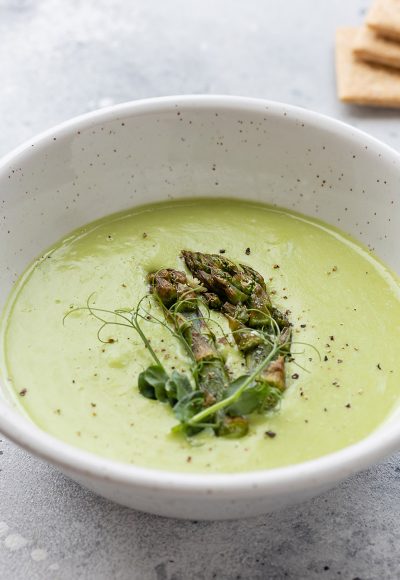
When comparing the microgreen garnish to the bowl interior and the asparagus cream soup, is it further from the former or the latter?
the bowl interior

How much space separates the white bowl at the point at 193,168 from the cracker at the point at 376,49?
3.98 ft

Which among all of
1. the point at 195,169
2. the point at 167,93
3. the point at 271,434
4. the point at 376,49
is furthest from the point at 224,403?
the point at 376,49

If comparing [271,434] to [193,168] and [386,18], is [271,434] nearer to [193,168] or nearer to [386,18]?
[193,168]

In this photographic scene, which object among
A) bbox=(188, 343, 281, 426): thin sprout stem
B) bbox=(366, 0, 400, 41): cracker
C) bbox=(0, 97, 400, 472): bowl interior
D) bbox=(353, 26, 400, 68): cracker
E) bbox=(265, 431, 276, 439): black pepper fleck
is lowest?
bbox=(265, 431, 276, 439): black pepper fleck

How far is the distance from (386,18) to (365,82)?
31 cm

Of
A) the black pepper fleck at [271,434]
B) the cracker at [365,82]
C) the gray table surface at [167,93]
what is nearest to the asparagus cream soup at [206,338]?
the black pepper fleck at [271,434]

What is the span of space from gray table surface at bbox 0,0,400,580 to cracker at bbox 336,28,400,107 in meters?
0.06

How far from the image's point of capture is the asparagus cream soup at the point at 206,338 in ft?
7.09

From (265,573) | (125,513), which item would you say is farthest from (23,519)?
(265,573)

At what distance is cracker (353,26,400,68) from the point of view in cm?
389

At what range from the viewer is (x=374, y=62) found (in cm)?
396

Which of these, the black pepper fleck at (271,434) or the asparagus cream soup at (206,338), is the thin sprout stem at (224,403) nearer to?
the asparagus cream soup at (206,338)

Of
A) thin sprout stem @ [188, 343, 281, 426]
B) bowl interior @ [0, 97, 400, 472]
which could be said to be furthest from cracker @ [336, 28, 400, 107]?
thin sprout stem @ [188, 343, 281, 426]

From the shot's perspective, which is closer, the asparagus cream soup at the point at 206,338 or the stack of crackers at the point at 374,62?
the asparagus cream soup at the point at 206,338
